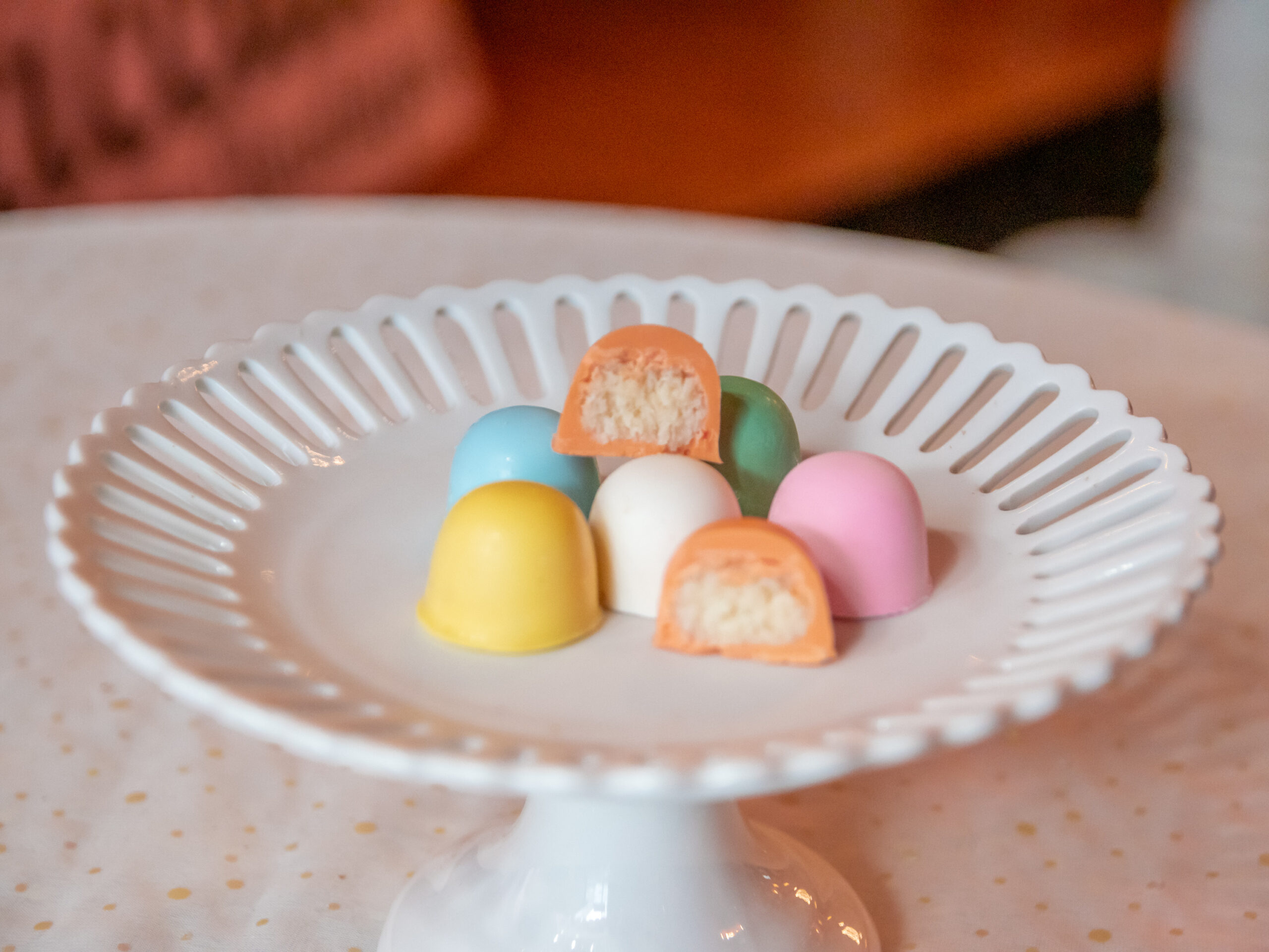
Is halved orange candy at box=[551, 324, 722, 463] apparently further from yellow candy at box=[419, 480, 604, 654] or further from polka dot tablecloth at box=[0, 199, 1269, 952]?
polka dot tablecloth at box=[0, 199, 1269, 952]

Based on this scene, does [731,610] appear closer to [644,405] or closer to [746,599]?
[746,599]

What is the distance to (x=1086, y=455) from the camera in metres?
0.62

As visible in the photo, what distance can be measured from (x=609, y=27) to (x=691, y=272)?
9.53 feet

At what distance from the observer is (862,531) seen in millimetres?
560

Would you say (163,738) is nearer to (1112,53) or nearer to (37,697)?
(37,697)

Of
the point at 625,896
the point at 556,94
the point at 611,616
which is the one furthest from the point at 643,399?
the point at 556,94

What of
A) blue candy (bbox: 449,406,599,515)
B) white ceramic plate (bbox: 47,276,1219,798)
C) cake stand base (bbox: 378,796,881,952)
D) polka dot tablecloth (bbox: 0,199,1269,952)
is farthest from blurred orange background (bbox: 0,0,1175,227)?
cake stand base (bbox: 378,796,881,952)

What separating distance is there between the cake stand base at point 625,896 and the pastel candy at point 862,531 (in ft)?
0.42

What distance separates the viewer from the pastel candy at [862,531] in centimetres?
56

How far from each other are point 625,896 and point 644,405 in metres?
0.23

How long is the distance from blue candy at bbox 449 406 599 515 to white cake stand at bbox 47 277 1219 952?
32mm

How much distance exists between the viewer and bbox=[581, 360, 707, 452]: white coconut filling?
0.61 metres

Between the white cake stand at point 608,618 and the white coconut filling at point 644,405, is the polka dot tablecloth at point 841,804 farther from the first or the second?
the white coconut filling at point 644,405

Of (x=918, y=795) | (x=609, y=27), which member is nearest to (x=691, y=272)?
(x=918, y=795)
